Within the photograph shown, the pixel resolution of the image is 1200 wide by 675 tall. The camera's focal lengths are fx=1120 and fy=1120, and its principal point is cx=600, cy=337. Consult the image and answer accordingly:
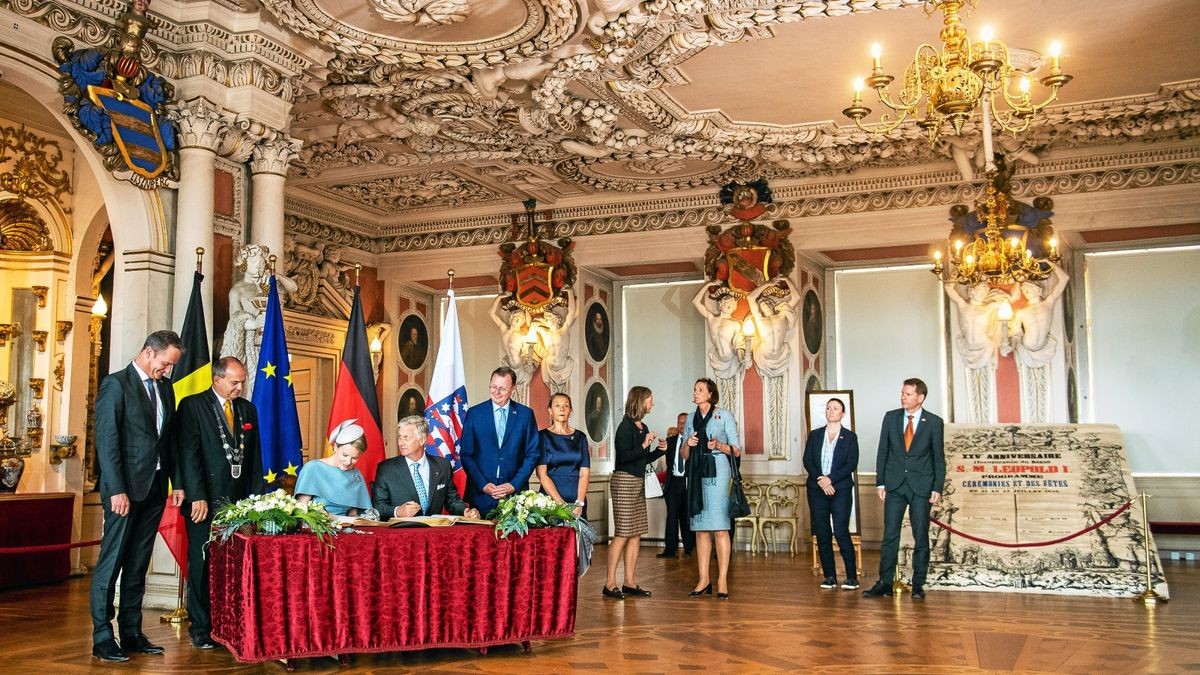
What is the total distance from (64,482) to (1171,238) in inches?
428

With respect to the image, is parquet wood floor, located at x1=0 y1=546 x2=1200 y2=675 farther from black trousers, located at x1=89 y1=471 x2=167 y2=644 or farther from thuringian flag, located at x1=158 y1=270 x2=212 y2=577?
thuringian flag, located at x1=158 y1=270 x2=212 y2=577

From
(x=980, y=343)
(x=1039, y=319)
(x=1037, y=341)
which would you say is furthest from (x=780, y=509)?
(x=1039, y=319)

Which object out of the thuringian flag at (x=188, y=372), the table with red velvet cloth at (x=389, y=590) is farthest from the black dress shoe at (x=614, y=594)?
the thuringian flag at (x=188, y=372)

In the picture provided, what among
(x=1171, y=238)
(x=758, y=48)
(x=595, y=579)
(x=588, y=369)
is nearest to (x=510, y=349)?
(x=588, y=369)

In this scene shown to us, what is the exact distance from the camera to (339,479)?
5473 mm

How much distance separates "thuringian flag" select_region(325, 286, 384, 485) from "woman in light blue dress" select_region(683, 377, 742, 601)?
2.08 m

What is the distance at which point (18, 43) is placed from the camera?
20.4 ft

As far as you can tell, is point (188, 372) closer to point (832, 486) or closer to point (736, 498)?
point (736, 498)

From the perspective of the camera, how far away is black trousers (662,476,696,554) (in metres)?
10.1

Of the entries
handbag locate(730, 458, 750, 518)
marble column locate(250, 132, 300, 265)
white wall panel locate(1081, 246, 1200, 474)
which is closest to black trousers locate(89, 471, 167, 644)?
marble column locate(250, 132, 300, 265)

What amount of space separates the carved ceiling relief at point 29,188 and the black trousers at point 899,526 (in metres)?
7.25

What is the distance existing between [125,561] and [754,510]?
24.2 feet

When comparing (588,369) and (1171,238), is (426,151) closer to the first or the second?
(588,369)

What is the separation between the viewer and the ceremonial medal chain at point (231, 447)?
5664 mm
